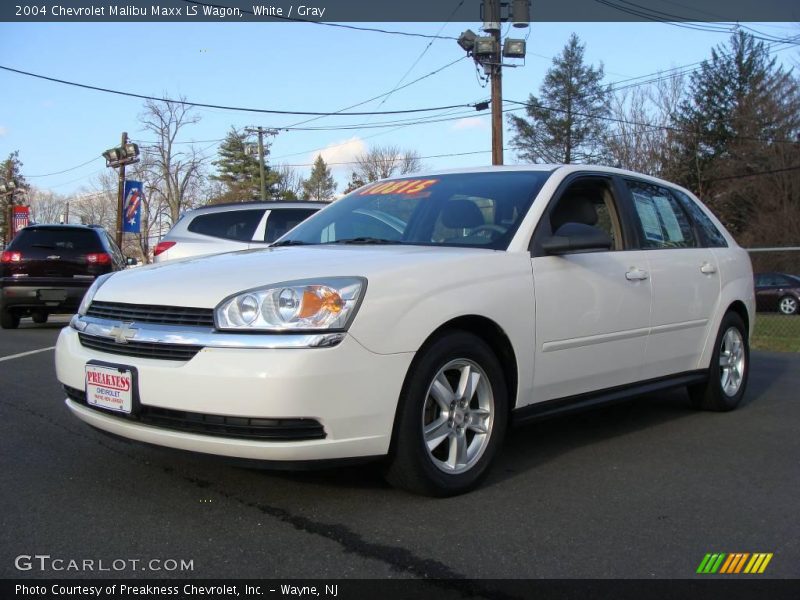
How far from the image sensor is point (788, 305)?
22.5 m

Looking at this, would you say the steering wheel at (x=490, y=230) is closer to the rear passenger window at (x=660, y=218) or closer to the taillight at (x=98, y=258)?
the rear passenger window at (x=660, y=218)

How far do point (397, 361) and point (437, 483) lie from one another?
0.62 meters

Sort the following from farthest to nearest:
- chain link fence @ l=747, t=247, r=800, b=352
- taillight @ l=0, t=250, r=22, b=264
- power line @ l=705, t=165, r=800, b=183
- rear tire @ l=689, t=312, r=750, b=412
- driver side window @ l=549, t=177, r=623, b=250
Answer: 1. power line @ l=705, t=165, r=800, b=183
2. taillight @ l=0, t=250, r=22, b=264
3. chain link fence @ l=747, t=247, r=800, b=352
4. rear tire @ l=689, t=312, r=750, b=412
5. driver side window @ l=549, t=177, r=623, b=250

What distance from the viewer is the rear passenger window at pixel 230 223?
30.2ft

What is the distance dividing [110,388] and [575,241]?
2.35 metres

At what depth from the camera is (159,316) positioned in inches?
127

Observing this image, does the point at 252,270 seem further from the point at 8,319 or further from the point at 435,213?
the point at 8,319

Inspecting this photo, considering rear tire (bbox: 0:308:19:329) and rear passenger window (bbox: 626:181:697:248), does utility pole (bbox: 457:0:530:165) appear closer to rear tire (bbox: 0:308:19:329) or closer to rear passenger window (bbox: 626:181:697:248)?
rear tire (bbox: 0:308:19:329)

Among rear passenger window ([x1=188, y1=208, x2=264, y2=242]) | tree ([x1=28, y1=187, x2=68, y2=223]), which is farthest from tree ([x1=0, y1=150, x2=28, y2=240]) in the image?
rear passenger window ([x1=188, y1=208, x2=264, y2=242])

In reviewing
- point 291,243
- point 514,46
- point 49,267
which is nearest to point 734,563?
point 291,243

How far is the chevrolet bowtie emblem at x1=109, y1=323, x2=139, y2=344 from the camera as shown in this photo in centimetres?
324
